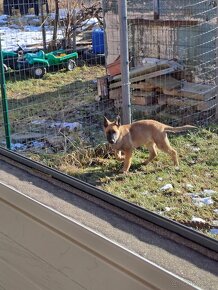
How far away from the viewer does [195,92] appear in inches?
253

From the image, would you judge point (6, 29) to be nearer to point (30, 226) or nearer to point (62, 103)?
point (62, 103)

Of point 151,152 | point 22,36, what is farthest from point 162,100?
point 22,36

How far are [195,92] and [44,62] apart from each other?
383cm

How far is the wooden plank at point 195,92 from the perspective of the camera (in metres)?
6.40

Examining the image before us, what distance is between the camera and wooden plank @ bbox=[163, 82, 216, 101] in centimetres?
640

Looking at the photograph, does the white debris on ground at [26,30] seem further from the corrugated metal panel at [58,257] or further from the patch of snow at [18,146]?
the corrugated metal panel at [58,257]

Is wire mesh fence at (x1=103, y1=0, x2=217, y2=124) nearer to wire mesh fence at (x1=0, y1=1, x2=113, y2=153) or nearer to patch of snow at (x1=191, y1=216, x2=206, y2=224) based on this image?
wire mesh fence at (x1=0, y1=1, x2=113, y2=153)

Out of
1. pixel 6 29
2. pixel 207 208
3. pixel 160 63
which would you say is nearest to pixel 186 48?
pixel 160 63

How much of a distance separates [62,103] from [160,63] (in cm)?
163

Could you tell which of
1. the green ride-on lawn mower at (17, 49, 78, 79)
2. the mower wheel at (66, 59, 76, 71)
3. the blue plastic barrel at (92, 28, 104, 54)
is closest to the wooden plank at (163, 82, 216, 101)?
the green ride-on lawn mower at (17, 49, 78, 79)

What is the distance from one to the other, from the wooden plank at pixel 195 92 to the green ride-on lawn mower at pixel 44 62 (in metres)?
3.47

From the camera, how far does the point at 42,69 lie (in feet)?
30.9

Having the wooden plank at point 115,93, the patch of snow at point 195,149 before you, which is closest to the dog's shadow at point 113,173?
the patch of snow at point 195,149

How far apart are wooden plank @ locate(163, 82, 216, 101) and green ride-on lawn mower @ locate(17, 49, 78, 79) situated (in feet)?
11.4
